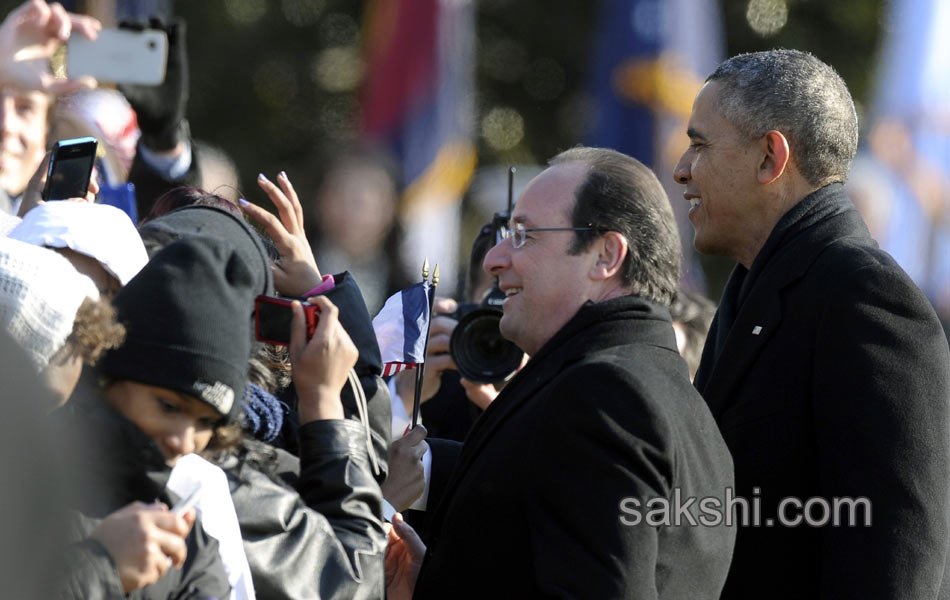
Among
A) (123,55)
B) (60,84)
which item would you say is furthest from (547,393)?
(123,55)

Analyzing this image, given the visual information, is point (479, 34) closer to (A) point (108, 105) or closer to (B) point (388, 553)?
(A) point (108, 105)

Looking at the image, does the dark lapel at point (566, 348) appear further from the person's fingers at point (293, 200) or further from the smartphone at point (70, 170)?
the smartphone at point (70, 170)

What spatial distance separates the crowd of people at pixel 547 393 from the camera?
6.98 ft

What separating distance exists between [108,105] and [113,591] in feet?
11.5

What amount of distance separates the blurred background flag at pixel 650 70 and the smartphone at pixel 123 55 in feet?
14.1

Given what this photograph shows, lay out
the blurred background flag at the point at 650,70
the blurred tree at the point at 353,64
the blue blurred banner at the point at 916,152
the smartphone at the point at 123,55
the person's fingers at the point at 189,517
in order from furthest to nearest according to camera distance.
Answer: the blurred tree at the point at 353,64
the blurred background flag at the point at 650,70
the blue blurred banner at the point at 916,152
the smartphone at the point at 123,55
the person's fingers at the point at 189,517

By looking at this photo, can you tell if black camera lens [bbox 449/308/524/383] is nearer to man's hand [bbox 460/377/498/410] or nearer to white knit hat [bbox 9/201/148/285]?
man's hand [bbox 460/377/498/410]

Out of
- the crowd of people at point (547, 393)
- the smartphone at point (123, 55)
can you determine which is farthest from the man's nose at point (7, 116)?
the smartphone at point (123, 55)

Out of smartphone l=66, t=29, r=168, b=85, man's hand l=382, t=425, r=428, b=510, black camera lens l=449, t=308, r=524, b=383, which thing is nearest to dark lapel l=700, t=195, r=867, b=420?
man's hand l=382, t=425, r=428, b=510

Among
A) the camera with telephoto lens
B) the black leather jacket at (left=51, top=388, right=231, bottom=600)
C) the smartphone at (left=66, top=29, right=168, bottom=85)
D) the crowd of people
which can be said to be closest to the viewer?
the black leather jacket at (left=51, top=388, right=231, bottom=600)

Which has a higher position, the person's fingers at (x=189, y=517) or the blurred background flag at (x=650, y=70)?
the person's fingers at (x=189, y=517)

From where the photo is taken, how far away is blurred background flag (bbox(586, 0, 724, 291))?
8227 millimetres

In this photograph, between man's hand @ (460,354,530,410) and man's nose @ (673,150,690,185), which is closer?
man's nose @ (673,150,690,185)

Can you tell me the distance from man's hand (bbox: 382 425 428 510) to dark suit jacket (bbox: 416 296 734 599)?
0.29 metres
